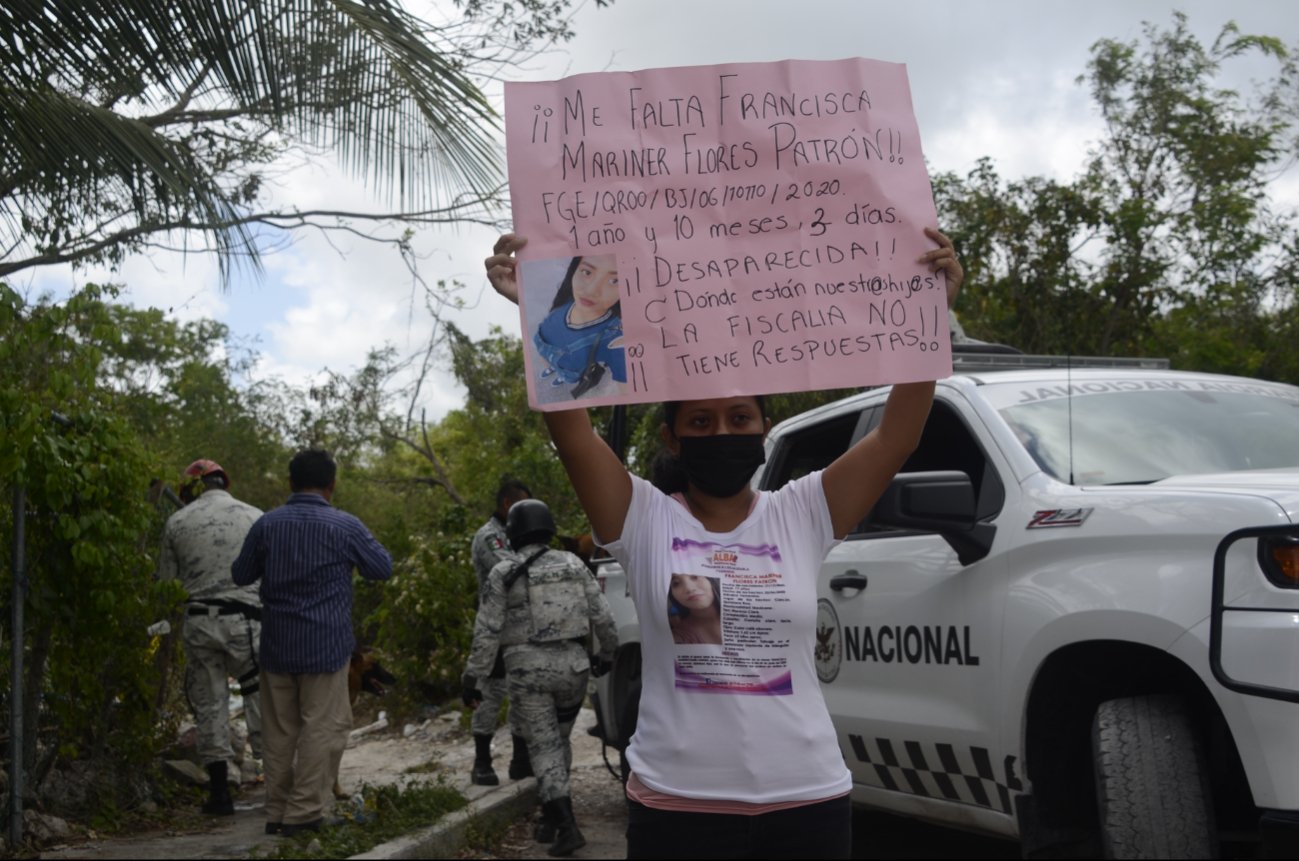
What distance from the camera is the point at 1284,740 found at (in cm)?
357

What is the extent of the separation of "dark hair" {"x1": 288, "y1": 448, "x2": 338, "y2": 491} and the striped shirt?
0.10 m

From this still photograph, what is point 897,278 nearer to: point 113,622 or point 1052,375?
point 1052,375

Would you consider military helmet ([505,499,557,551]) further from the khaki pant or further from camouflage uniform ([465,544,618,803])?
the khaki pant

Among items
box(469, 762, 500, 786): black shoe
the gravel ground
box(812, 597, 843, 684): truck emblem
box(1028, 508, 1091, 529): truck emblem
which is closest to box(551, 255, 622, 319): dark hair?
box(1028, 508, 1091, 529): truck emblem

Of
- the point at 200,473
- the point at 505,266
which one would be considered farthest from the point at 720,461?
the point at 200,473

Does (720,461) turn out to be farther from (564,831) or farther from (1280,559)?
(564,831)

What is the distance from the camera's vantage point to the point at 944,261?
2977mm

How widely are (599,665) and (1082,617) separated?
11.0 ft

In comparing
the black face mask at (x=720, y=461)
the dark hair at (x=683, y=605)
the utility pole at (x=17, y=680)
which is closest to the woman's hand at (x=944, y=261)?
the black face mask at (x=720, y=461)

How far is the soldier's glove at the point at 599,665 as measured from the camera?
23.3 feet

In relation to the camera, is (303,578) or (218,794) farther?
(218,794)

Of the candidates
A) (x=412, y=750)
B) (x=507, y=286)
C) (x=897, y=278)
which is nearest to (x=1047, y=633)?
(x=897, y=278)

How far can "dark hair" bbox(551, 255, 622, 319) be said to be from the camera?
290 centimetres

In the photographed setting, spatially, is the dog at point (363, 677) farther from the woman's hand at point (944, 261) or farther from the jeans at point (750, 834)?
the woman's hand at point (944, 261)
